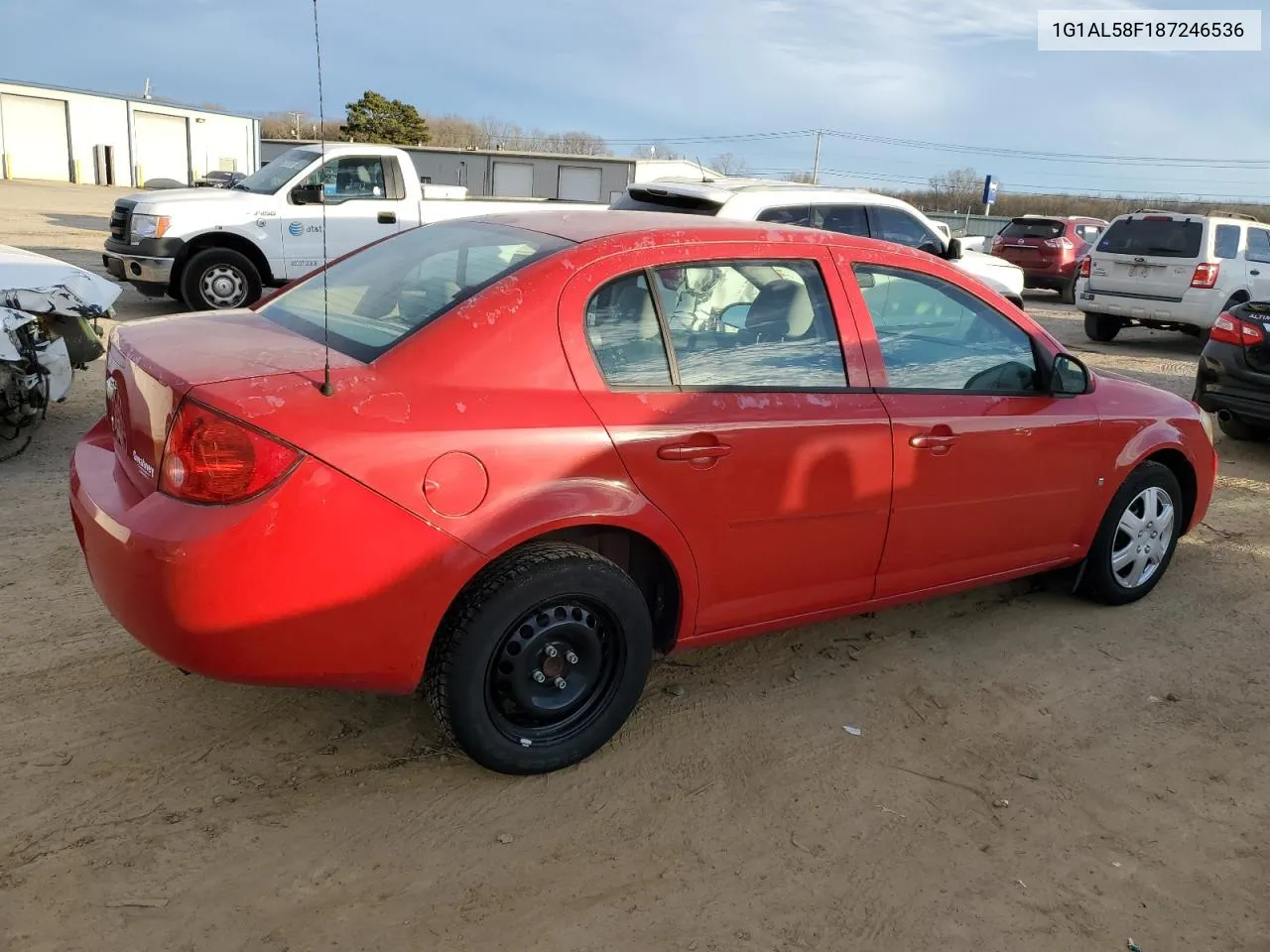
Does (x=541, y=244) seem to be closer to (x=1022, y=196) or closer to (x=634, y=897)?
(x=634, y=897)

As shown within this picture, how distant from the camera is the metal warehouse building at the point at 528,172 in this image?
31422 mm

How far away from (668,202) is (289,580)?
20.6ft

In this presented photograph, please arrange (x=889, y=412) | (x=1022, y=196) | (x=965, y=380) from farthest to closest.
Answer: (x=1022, y=196)
(x=965, y=380)
(x=889, y=412)

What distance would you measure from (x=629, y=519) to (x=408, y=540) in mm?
667

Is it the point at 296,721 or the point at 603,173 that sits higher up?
the point at 603,173

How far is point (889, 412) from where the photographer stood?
352 centimetres

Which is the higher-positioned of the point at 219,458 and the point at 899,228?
the point at 899,228

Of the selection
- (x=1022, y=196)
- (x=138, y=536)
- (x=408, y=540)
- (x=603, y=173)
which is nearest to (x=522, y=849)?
(x=408, y=540)

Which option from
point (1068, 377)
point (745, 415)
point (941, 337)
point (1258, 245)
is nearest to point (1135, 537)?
point (1068, 377)

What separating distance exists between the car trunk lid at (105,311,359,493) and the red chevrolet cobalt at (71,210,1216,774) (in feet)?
0.05

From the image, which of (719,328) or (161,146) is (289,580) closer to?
(719,328)

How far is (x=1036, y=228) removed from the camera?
19188 millimetres

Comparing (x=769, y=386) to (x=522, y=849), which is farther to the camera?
(x=769, y=386)

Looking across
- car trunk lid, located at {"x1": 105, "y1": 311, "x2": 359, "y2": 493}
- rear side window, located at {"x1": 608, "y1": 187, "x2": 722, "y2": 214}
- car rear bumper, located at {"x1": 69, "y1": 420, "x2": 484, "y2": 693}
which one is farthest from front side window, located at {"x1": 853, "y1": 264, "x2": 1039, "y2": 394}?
rear side window, located at {"x1": 608, "y1": 187, "x2": 722, "y2": 214}
